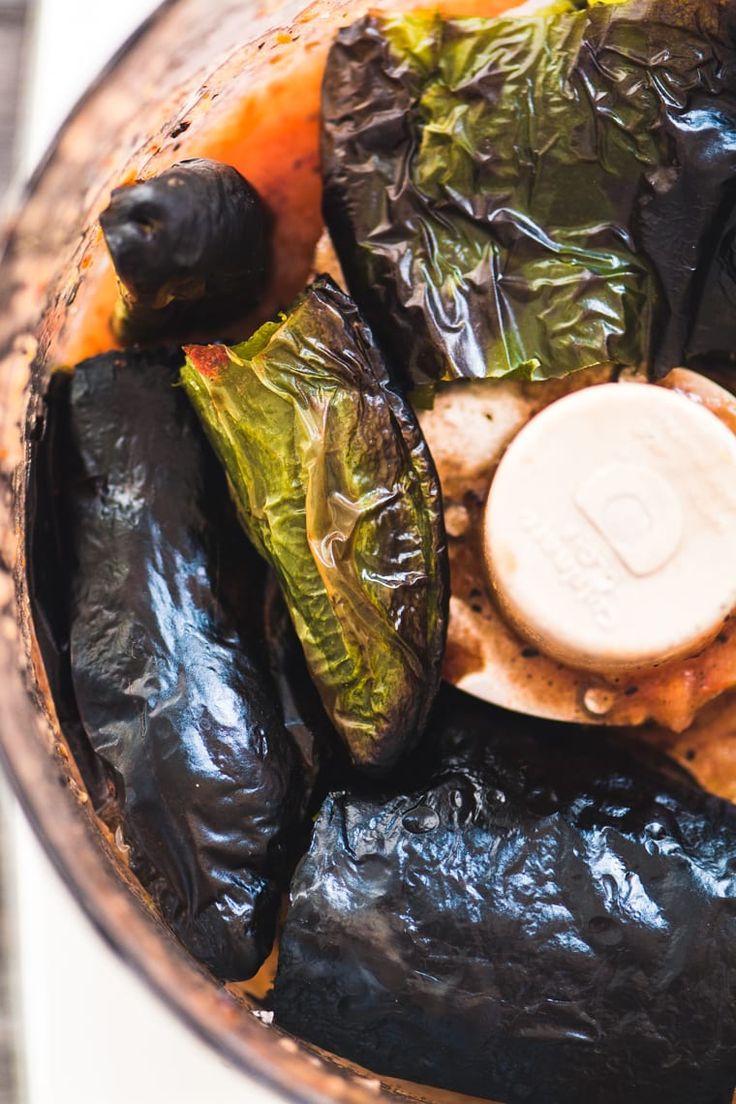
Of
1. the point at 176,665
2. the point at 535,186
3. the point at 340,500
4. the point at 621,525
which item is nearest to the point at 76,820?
the point at 176,665

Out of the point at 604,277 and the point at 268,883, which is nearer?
the point at 268,883

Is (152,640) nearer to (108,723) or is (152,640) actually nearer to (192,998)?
(108,723)

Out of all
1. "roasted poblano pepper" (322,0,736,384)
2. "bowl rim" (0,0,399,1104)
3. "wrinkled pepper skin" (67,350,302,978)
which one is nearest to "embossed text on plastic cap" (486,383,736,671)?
"roasted poblano pepper" (322,0,736,384)

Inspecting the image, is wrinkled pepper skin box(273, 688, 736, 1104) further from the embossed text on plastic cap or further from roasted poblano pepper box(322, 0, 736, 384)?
roasted poblano pepper box(322, 0, 736, 384)

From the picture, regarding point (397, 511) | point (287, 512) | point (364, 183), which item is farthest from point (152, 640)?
point (364, 183)

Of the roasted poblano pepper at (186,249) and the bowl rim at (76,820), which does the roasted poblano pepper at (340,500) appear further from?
the bowl rim at (76,820)

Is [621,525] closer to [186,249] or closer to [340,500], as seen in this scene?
[340,500]
